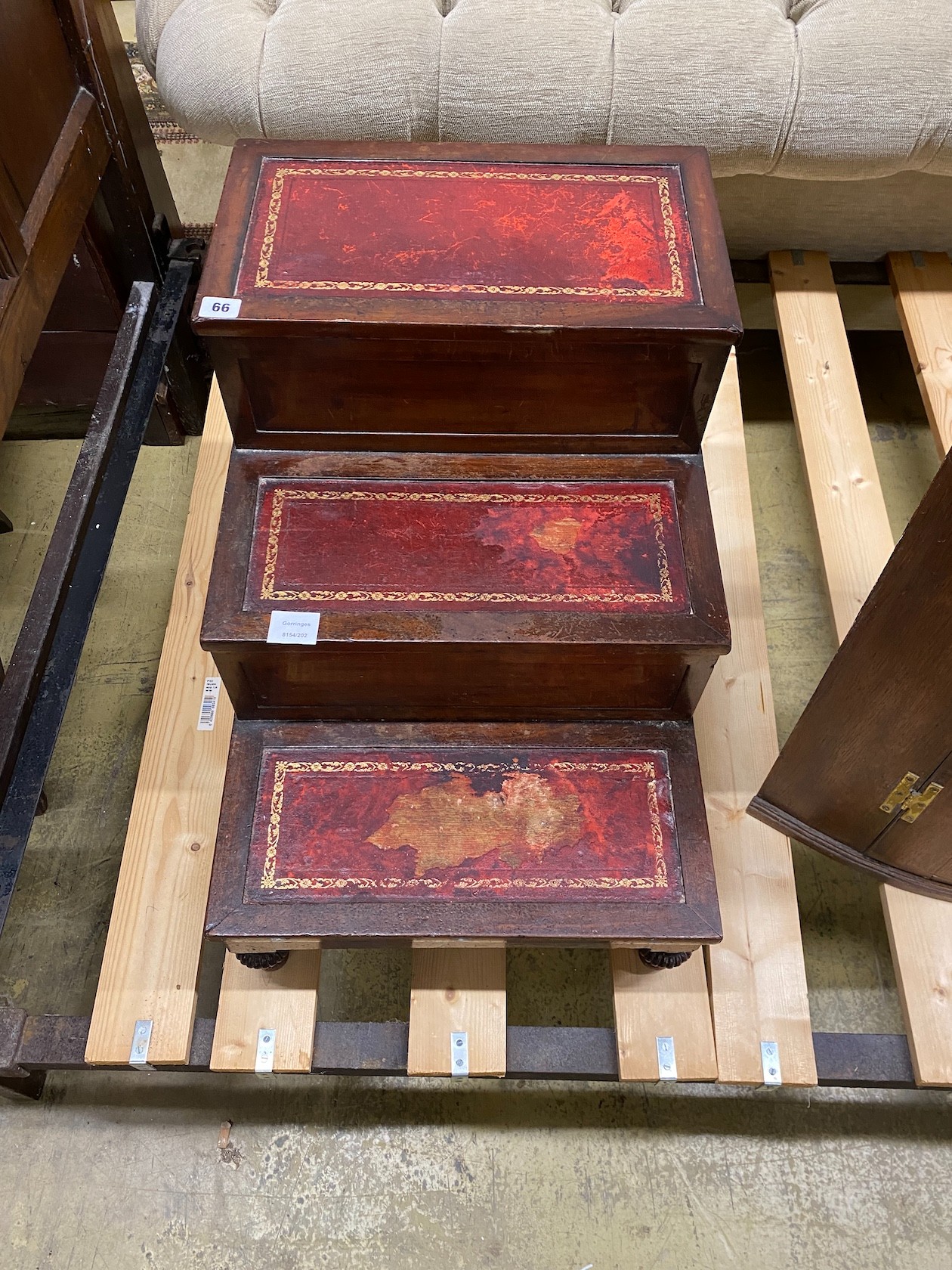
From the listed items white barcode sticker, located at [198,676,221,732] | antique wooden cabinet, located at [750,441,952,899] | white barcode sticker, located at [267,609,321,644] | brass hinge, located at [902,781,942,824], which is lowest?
brass hinge, located at [902,781,942,824]

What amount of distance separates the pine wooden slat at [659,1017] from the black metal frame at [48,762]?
0.03 metres

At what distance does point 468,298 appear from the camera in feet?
3.91

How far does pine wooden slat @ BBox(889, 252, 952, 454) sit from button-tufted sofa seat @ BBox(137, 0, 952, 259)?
10.1 inches

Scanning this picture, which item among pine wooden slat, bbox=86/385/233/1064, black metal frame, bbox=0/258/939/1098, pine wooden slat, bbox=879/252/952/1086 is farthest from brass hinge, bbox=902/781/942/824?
pine wooden slat, bbox=86/385/233/1064

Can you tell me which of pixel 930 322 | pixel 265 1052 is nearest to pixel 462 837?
pixel 265 1052

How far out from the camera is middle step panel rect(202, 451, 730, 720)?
1.14 m

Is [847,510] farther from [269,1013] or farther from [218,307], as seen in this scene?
[269,1013]

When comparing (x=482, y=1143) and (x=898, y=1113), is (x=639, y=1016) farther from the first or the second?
(x=898, y=1113)

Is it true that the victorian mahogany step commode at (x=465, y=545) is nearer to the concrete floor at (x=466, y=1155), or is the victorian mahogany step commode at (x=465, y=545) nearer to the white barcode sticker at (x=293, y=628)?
the white barcode sticker at (x=293, y=628)

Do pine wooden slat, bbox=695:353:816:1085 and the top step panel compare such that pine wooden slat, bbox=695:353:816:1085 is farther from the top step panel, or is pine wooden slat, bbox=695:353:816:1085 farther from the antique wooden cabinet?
the top step panel

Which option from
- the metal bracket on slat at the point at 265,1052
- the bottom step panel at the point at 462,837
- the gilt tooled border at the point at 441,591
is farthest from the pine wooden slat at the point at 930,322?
the metal bracket on slat at the point at 265,1052

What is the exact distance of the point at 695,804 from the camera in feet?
3.92

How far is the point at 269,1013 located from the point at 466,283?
0.93 meters

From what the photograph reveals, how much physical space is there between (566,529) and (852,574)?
0.56 meters
